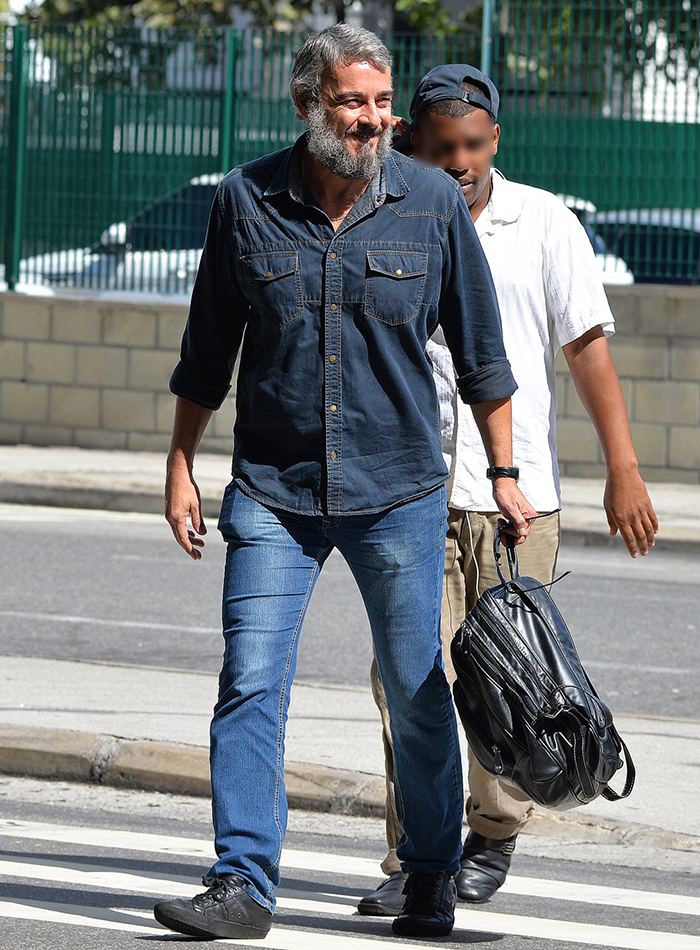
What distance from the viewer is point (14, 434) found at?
53.6 ft

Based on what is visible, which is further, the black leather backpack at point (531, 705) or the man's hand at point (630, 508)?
the man's hand at point (630, 508)

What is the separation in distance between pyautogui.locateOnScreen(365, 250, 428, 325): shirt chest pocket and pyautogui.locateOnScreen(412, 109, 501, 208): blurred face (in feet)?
1.61

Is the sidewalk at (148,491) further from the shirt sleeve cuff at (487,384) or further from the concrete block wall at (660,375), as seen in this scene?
the shirt sleeve cuff at (487,384)

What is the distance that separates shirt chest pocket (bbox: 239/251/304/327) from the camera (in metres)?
3.71

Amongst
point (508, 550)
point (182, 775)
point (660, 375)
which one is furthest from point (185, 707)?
point (660, 375)

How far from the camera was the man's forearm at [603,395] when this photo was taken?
13.7 feet

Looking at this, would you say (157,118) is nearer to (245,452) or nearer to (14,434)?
(14,434)

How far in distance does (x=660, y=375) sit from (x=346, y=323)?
37.3 feet

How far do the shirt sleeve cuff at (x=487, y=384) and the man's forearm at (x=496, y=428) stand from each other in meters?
0.02

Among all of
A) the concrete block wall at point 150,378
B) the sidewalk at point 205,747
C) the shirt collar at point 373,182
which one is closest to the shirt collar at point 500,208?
the shirt collar at point 373,182

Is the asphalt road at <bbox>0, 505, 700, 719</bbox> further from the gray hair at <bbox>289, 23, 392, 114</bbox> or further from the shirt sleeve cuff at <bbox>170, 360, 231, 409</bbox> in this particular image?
the gray hair at <bbox>289, 23, 392, 114</bbox>

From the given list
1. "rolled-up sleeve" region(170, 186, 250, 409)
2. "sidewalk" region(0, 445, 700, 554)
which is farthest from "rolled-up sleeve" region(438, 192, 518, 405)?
"sidewalk" region(0, 445, 700, 554)

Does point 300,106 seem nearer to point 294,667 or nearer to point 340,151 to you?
point 340,151

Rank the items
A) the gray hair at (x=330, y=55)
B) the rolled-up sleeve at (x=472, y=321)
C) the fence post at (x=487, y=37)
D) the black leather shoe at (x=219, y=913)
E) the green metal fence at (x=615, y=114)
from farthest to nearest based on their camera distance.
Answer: the fence post at (x=487, y=37)
the green metal fence at (x=615, y=114)
the rolled-up sleeve at (x=472, y=321)
the gray hair at (x=330, y=55)
the black leather shoe at (x=219, y=913)
